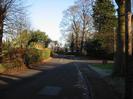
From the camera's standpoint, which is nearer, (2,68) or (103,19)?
(2,68)

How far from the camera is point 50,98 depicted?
1326cm

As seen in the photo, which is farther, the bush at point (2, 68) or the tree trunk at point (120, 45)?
the bush at point (2, 68)

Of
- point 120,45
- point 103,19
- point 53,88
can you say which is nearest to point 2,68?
point 120,45

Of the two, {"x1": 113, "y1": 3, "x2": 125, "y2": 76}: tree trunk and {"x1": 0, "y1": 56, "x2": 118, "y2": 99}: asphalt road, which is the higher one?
{"x1": 113, "y1": 3, "x2": 125, "y2": 76}: tree trunk

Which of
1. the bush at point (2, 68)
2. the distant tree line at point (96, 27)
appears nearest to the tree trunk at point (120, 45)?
the bush at point (2, 68)

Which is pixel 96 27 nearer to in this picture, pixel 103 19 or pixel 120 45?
pixel 103 19

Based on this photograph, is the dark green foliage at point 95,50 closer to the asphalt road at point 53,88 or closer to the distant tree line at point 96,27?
the distant tree line at point 96,27

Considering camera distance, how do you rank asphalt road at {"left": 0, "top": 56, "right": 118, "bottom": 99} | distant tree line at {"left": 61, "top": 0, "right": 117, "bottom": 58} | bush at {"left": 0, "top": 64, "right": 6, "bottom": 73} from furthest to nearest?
distant tree line at {"left": 61, "top": 0, "right": 117, "bottom": 58} < bush at {"left": 0, "top": 64, "right": 6, "bottom": 73} < asphalt road at {"left": 0, "top": 56, "right": 118, "bottom": 99}

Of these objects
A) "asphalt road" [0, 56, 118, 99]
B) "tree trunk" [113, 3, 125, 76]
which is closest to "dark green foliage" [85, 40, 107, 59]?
"tree trunk" [113, 3, 125, 76]

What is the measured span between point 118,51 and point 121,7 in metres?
3.16

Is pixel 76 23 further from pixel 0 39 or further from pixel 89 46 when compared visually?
pixel 0 39

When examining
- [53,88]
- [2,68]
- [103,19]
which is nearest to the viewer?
[53,88]

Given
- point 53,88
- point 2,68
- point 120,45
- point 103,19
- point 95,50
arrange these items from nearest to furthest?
point 53,88 < point 120,45 < point 2,68 < point 103,19 < point 95,50

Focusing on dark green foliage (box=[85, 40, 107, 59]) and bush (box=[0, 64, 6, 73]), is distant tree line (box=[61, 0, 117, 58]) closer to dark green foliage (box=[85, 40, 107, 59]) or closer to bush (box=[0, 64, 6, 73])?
dark green foliage (box=[85, 40, 107, 59])
